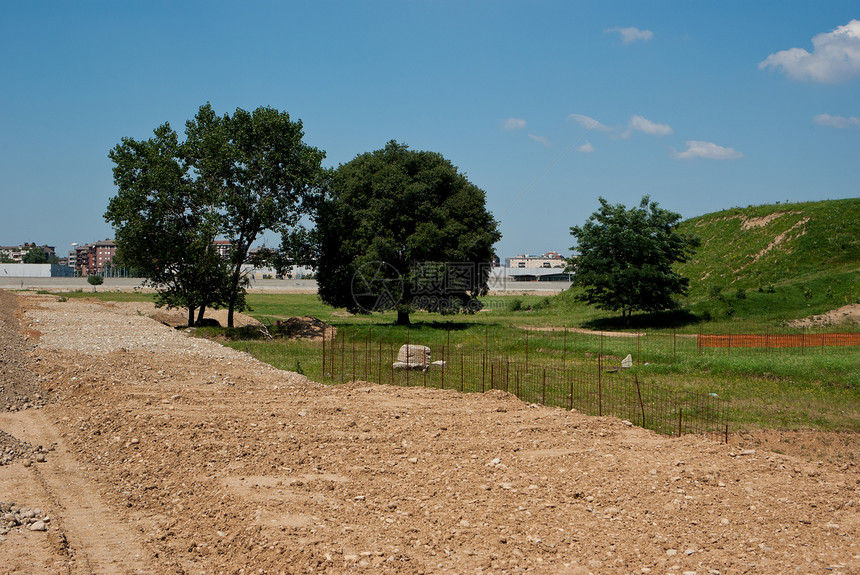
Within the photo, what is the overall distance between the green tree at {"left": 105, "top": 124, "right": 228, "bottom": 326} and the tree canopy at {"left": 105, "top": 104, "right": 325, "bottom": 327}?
5 centimetres

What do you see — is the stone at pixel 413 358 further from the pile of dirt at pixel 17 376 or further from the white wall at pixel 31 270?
the white wall at pixel 31 270

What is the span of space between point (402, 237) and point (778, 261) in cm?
2588

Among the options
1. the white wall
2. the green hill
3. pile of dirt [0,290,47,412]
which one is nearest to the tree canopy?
pile of dirt [0,290,47,412]

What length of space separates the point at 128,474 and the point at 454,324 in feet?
94.9

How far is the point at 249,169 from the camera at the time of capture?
30.3 metres

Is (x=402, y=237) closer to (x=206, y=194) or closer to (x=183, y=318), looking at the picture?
(x=206, y=194)

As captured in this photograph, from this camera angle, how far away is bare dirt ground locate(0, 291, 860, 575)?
22.7ft

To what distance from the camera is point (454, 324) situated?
1495 inches

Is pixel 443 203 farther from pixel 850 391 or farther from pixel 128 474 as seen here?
pixel 128 474

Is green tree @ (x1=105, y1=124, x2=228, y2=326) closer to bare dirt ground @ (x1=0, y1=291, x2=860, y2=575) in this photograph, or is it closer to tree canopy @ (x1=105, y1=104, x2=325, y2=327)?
tree canopy @ (x1=105, y1=104, x2=325, y2=327)

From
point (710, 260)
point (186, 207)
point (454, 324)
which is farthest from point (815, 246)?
point (186, 207)

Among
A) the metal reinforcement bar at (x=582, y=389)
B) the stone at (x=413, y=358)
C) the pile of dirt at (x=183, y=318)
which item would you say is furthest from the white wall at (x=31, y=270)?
the stone at (x=413, y=358)

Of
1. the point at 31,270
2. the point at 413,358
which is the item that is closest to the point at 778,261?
the point at 413,358

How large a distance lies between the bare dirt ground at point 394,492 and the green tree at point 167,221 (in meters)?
15.3
